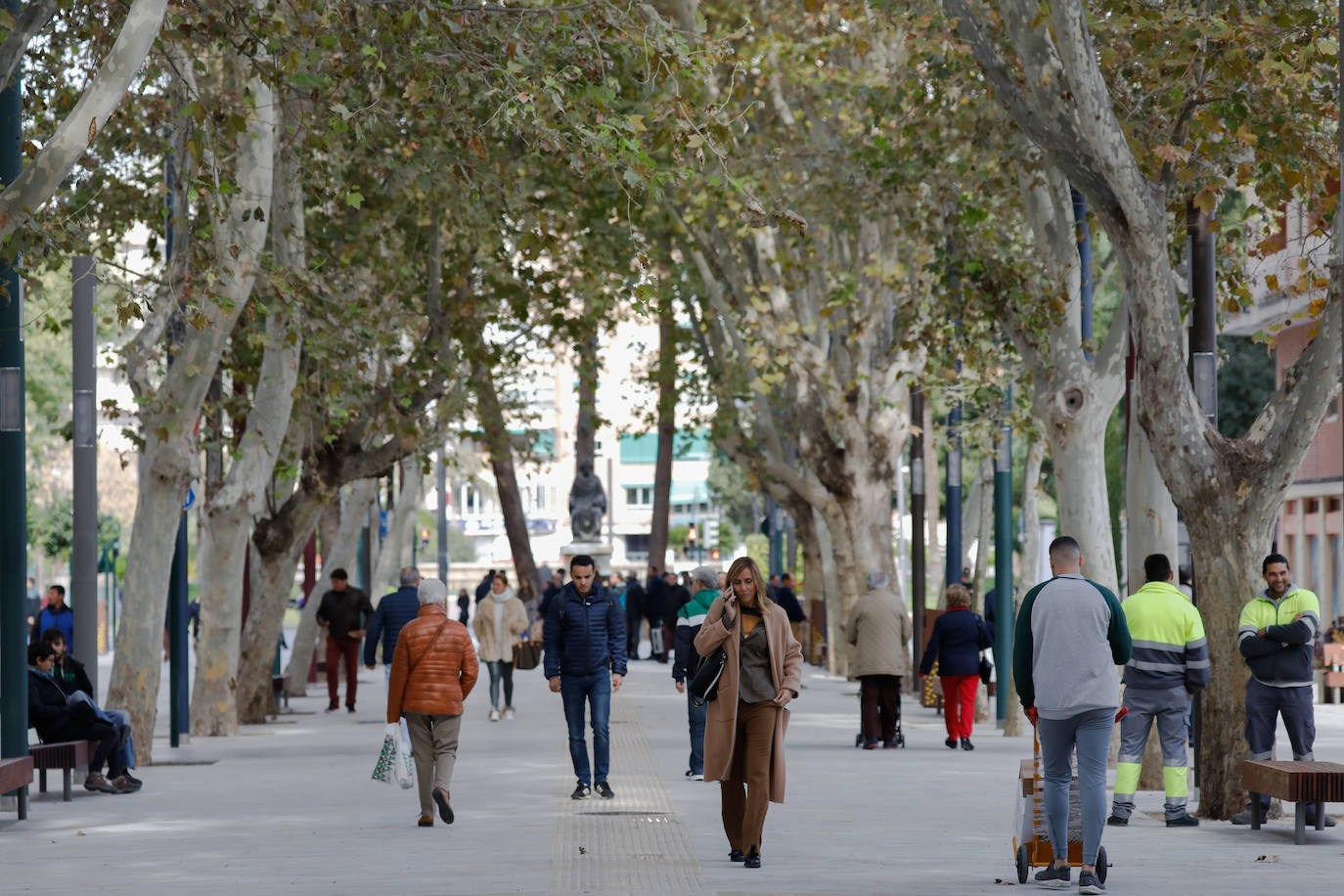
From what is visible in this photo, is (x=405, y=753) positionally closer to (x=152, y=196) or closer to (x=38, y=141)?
(x=38, y=141)

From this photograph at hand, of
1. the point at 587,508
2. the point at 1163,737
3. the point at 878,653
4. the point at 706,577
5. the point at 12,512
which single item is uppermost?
the point at 587,508

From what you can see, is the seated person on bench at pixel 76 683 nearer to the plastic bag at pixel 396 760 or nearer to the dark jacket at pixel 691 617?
the plastic bag at pixel 396 760

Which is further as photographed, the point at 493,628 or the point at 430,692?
the point at 493,628

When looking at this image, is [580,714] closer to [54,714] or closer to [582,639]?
[582,639]

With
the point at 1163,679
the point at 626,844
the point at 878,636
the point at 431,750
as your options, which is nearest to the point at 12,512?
the point at 431,750

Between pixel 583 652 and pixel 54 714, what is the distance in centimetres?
398

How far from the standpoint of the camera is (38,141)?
1677cm

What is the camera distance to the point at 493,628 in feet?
79.7

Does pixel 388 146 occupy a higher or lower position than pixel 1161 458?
higher

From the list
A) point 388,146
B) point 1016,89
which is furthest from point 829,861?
point 388,146

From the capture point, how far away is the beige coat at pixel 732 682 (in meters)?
10.9

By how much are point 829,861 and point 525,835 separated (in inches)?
86.4

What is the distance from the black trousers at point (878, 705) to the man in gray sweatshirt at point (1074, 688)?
9830 mm

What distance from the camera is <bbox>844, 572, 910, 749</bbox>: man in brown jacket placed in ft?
63.6
